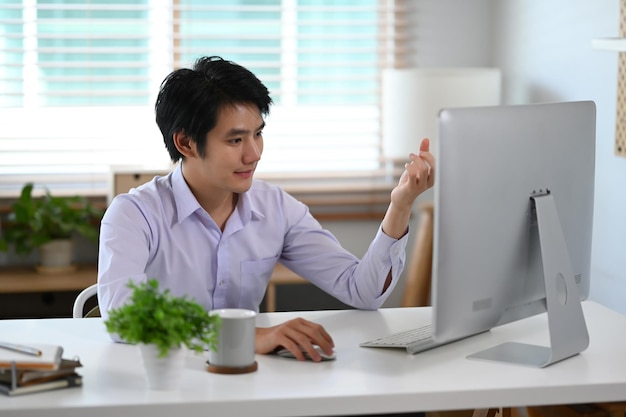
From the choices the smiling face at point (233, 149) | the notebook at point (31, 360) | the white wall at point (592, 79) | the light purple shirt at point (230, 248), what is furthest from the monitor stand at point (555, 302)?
the white wall at point (592, 79)

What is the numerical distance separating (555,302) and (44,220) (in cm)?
262

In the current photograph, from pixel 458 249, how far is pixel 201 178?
79 cm

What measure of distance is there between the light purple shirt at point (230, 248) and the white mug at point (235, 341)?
39 cm

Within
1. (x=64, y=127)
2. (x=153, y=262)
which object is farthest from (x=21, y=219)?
(x=153, y=262)

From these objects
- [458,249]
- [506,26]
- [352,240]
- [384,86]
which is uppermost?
[506,26]

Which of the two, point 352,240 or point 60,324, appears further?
point 352,240

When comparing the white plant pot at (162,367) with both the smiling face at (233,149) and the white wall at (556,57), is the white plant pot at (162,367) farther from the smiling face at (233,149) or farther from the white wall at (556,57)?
the white wall at (556,57)

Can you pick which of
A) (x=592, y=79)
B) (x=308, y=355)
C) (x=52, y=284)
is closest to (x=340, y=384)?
(x=308, y=355)

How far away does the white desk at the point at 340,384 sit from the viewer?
1.52 m

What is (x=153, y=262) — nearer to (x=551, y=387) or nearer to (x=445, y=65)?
(x=551, y=387)

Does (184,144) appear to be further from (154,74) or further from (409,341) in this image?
(154,74)

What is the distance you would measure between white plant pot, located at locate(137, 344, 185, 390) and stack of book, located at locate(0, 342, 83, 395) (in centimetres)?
13

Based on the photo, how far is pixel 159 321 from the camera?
Result: 1511mm

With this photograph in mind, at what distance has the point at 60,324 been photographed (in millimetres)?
2053
